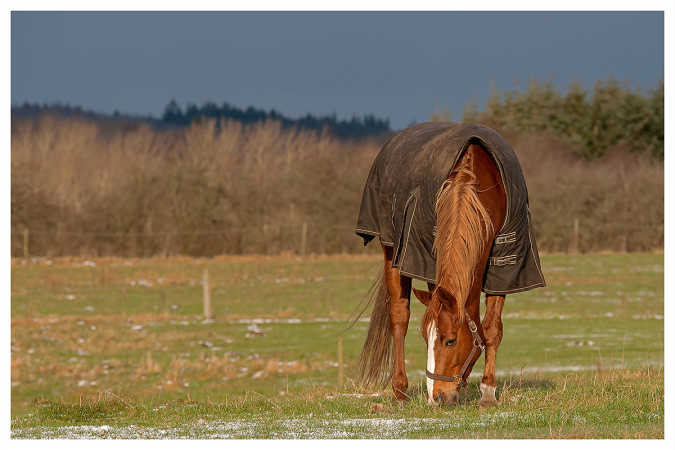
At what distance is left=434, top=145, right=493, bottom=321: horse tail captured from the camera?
8.99 metres

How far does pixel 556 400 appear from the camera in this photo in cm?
1000

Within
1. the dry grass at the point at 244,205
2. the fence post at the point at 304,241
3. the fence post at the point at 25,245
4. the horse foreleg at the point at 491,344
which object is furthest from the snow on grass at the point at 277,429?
the fence post at the point at 25,245

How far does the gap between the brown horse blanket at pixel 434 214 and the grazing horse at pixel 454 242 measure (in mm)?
11

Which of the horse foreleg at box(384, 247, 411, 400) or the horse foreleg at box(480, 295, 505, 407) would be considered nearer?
the horse foreleg at box(480, 295, 505, 407)

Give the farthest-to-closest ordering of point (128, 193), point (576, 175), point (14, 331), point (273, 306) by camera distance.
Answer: point (576, 175), point (128, 193), point (273, 306), point (14, 331)

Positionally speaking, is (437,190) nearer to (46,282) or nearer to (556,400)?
(556,400)

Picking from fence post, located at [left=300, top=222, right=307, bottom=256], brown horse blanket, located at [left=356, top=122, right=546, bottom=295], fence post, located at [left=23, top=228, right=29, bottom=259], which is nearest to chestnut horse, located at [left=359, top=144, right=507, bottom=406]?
brown horse blanket, located at [left=356, top=122, right=546, bottom=295]

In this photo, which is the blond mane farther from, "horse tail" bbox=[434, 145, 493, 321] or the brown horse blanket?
the brown horse blanket

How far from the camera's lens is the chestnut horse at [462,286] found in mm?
8930

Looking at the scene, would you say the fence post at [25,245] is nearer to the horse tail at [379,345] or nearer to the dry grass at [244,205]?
the dry grass at [244,205]

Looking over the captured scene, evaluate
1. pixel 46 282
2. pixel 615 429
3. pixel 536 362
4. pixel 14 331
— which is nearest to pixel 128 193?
pixel 46 282

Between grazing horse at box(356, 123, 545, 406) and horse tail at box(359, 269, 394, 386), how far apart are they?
66 centimetres

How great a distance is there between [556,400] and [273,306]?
991 inches

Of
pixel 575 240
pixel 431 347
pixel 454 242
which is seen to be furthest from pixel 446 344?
pixel 575 240
